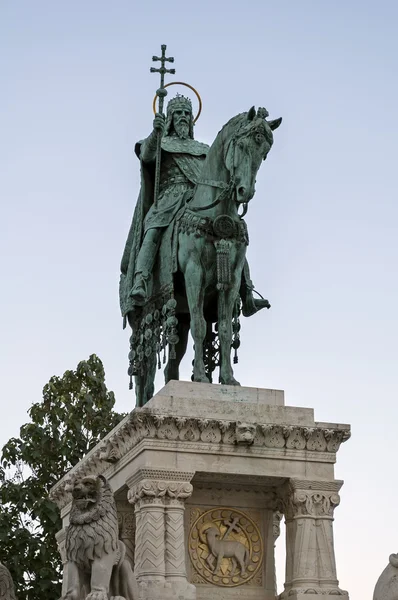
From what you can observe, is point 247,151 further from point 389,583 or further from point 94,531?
point 389,583

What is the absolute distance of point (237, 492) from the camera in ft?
64.8

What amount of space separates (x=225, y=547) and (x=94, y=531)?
10.7 feet

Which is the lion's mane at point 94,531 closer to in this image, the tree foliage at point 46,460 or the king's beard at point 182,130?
the king's beard at point 182,130

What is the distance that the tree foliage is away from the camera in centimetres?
3225

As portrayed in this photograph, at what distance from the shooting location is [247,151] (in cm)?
1934

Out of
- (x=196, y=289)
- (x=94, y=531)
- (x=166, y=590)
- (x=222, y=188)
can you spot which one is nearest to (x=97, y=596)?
(x=94, y=531)

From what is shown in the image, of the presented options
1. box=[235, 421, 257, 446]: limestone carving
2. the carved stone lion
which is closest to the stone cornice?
box=[235, 421, 257, 446]: limestone carving

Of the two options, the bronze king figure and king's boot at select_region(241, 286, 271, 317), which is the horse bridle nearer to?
the bronze king figure

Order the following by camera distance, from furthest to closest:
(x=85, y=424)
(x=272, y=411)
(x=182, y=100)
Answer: (x=85, y=424) < (x=182, y=100) < (x=272, y=411)

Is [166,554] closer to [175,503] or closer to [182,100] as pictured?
[175,503]

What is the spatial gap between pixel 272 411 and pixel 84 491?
3709mm

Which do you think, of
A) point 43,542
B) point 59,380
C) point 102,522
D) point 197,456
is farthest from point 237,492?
point 59,380

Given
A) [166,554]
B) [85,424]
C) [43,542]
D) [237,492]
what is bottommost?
[166,554]

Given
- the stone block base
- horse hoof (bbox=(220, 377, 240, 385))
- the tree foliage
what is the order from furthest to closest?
the tree foliage
horse hoof (bbox=(220, 377, 240, 385))
the stone block base
